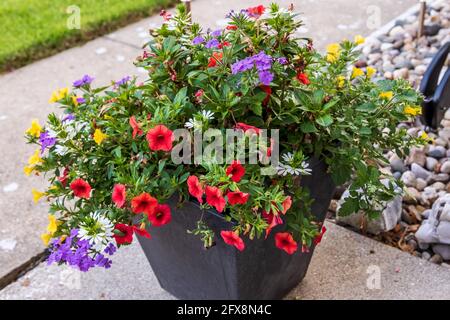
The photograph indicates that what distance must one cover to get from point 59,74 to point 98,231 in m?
2.34

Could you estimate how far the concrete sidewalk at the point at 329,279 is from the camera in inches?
81.0

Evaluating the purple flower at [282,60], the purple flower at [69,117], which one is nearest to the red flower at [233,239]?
the purple flower at [282,60]

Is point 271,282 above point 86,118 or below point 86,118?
below

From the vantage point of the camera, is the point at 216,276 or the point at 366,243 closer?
the point at 216,276

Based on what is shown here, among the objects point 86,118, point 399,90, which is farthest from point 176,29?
point 399,90

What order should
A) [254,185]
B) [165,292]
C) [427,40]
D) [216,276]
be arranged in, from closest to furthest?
1. [254,185]
2. [216,276]
3. [165,292]
4. [427,40]

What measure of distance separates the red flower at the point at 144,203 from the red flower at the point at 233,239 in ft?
0.64

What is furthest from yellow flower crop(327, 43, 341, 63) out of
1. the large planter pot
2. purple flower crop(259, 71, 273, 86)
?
purple flower crop(259, 71, 273, 86)

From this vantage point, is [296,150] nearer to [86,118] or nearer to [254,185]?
[254,185]

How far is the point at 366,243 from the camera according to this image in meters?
2.26

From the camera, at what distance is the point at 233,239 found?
1.52 m

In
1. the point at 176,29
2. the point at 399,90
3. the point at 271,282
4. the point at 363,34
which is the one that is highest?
the point at 176,29

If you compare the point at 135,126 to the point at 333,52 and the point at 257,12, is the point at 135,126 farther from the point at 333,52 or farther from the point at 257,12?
the point at 333,52

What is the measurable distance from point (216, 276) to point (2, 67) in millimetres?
2471
